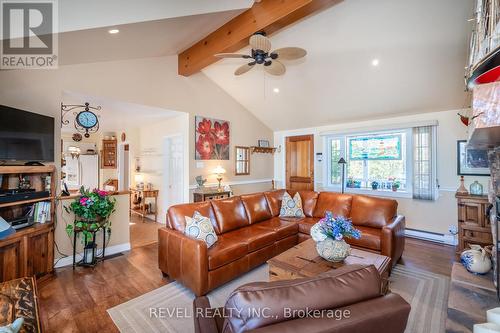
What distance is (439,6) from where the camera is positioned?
261 centimetres

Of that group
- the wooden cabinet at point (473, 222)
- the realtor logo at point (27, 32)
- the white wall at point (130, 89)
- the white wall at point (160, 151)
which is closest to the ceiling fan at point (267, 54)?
the realtor logo at point (27, 32)

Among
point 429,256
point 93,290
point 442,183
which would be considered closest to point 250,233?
point 93,290

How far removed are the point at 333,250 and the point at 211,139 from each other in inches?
148

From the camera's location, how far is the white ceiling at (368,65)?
282cm

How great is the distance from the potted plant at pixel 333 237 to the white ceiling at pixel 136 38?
9.52 feet

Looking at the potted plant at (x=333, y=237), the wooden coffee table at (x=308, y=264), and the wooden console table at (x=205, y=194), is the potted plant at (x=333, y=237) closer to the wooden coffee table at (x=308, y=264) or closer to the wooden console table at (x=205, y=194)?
the wooden coffee table at (x=308, y=264)

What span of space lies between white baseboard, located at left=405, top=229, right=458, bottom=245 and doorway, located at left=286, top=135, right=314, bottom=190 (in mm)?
2369

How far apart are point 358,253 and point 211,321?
72.7 inches

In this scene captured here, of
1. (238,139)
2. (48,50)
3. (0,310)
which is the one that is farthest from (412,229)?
(48,50)

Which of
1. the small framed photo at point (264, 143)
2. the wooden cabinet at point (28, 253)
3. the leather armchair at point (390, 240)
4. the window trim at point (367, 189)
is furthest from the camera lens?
the small framed photo at point (264, 143)

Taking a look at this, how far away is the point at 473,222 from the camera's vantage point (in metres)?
3.25

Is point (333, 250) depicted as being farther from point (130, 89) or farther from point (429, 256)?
point (130, 89)

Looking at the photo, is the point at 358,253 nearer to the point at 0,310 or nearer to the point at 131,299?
the point at 131,299

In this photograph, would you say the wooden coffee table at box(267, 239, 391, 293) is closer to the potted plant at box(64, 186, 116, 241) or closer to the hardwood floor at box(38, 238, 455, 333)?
the hardwood floor at box(38, 238, 455, 333)
